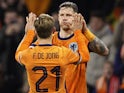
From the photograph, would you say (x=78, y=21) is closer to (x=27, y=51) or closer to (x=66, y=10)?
(x=66, y=10)

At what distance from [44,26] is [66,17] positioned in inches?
28.5

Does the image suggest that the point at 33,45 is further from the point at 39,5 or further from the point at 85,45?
the point at 39,5

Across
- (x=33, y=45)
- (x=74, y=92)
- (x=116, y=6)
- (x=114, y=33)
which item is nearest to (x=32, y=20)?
(x=33, y=45)

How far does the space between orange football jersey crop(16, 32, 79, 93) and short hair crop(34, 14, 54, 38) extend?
165 mm

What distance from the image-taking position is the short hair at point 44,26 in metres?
10.5

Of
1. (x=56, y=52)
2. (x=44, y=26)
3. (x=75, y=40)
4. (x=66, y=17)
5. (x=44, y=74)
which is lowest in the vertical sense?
(x=44, y=74)

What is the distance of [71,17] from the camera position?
1114 centimetres

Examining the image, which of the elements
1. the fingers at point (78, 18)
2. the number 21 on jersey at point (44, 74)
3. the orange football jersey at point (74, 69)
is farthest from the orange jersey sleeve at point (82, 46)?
the number 21 on jersey at point (44, 74)

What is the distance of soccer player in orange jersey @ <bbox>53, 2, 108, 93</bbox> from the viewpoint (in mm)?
11094

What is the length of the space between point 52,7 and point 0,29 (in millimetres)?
1093

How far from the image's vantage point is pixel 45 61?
34.8 feet

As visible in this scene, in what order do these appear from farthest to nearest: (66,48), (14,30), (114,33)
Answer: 1. (14,30)
2. (114,33)
3. (66,48)

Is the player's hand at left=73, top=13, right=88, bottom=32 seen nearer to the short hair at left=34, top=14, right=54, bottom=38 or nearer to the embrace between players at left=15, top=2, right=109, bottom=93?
the embrace between players at left=15, top=2, right=109, bottom=93

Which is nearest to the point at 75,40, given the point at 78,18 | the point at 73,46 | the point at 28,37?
the point at 73,46
